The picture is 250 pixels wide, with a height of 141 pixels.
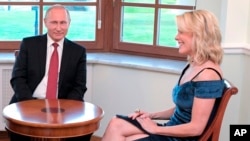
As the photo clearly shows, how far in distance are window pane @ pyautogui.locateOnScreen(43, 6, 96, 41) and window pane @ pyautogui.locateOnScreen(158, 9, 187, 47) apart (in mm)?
601

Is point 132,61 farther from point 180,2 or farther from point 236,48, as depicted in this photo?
point 236,48

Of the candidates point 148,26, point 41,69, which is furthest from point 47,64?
point 148,26

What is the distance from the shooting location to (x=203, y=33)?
2.27 metres

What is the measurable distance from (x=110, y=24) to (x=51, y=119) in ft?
6.07

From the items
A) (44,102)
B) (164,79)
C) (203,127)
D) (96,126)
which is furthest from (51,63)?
(203,127)

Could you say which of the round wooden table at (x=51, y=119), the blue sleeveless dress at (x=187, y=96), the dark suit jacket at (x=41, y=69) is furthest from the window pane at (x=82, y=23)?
the blue sleeveless dress at (x=187, y=96)

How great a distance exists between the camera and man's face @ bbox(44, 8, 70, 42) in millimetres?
3025

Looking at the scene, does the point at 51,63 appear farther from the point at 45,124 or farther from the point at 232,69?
the point at 232,69

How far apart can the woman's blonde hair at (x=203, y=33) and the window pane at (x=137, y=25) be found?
169 cm

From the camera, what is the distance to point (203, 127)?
2.27 m

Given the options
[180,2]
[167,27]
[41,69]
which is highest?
[180,2]

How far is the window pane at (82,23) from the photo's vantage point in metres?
4.09

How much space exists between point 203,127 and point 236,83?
1210 mm

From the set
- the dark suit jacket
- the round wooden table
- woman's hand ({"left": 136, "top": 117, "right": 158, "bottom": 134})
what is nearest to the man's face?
the dark suit jacket
